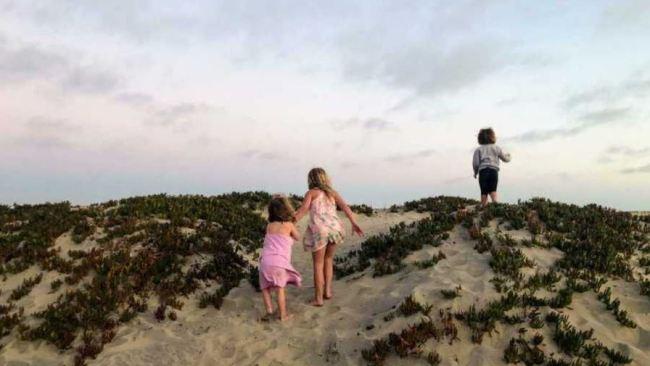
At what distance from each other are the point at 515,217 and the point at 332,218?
5.63 meters

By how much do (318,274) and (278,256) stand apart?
1.00m

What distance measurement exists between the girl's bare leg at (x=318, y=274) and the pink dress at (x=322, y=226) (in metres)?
0.14

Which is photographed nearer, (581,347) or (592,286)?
(581,347)

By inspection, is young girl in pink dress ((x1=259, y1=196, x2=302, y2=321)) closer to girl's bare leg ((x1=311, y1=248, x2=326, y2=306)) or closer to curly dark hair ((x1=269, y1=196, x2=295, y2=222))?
curly dark hair ((x1=269, y1=196, x2=295, y2=222))

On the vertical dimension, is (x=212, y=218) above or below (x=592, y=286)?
above

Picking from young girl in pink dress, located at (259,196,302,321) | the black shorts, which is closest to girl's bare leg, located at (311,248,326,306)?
young girl in pink dress, located at (259,196,302,321)

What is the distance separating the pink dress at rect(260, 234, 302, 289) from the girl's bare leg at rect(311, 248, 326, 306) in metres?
0.53

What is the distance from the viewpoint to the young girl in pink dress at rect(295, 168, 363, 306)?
36.7ft

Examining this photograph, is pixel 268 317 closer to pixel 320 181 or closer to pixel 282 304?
pixel 282 304

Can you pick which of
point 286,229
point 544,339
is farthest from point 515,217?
point 286,229

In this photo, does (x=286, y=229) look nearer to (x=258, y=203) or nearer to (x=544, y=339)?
(x=544, y=339)

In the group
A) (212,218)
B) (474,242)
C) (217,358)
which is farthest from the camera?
(212,218)

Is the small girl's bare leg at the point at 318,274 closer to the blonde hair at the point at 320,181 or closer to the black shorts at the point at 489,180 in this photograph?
the blonde hair at the point at 320,181

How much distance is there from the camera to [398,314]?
10.5 meters
